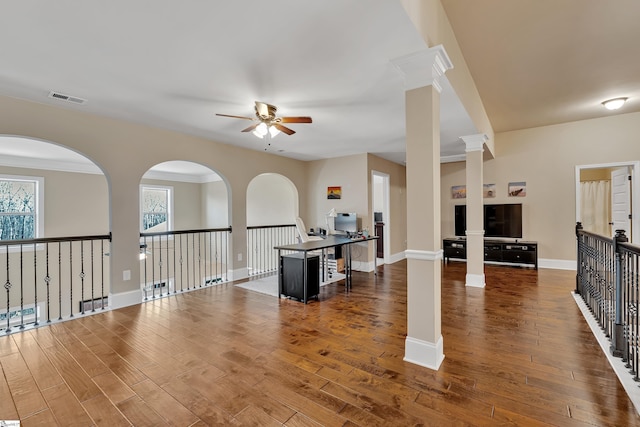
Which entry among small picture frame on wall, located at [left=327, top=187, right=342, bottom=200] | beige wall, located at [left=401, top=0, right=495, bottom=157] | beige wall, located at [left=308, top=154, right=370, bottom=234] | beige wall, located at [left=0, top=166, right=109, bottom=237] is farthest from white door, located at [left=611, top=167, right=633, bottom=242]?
beige wall, located at [left=0, top=166, right=109, bottom=237]

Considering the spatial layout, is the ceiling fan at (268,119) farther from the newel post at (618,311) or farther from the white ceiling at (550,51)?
the newel post at (618,311)

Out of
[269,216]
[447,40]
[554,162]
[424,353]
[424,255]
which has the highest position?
[447,40]

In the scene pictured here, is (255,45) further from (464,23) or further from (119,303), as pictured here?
(119,303)

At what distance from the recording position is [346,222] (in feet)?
20.5

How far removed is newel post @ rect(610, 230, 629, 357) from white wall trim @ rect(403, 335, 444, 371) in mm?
1473

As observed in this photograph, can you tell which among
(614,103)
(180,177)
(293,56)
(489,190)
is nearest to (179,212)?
(180,177)

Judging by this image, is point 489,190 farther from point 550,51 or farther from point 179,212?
point 179,212

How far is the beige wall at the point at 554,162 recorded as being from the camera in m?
5.34

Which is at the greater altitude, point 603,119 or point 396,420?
point 603,119

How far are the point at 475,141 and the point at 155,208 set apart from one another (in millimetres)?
8323

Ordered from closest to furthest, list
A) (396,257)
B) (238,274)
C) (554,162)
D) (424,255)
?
1. (424,255)
2. (238,274)
3. (554,162)
4. (396,257)

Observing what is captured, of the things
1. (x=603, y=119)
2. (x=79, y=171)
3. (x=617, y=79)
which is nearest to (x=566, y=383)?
(x=617, y=79)

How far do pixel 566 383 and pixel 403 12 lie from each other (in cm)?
283

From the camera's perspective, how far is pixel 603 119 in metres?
5.43
